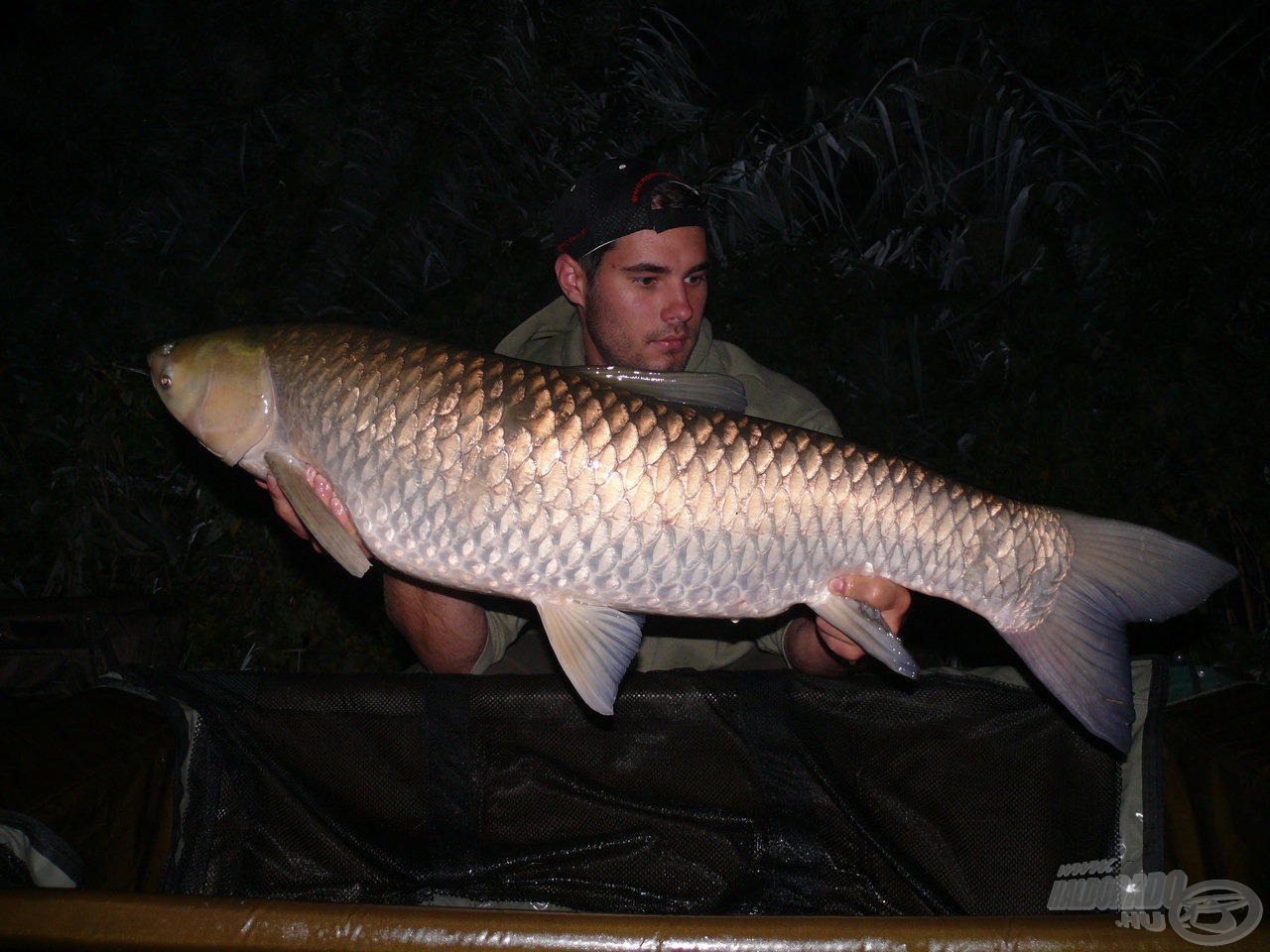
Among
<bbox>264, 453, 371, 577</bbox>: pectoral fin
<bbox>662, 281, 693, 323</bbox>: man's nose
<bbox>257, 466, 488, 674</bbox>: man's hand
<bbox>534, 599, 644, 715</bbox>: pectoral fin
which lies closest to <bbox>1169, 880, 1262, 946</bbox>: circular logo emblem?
<bbox>534, 599, 644, 715</bbox>: pectoral fin

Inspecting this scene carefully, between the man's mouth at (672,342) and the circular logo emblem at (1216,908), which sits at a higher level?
the man's mouth at (672,342)

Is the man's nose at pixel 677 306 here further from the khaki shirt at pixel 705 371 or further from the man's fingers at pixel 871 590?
the man's fingers at pixel 871 590

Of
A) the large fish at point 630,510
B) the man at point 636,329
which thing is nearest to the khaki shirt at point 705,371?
the man at point 636,329

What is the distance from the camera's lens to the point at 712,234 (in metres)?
3.69

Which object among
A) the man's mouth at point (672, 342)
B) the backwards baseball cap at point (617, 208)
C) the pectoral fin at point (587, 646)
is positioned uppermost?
the backwards baseball cap at point (617, 208)

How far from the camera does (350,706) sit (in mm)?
1765

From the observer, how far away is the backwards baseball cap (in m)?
2.10

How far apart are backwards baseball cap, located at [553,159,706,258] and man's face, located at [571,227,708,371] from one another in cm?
3

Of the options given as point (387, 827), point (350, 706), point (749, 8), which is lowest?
point (387, 827)

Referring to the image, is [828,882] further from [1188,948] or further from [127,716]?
[127,716]

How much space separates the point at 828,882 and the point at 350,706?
40.6 inches

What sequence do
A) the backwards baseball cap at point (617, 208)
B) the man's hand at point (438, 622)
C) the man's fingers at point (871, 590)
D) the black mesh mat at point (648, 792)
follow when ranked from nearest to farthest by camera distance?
1. the man's fingers at point (871, 590)
2. the black mesh mat at point (648, 792)
3. the man's hand at point (438, 622)
4. the backwards baseball cap at point (617, 208)

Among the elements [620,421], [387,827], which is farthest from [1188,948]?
[387,827]

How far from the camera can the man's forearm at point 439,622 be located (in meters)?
1.94
